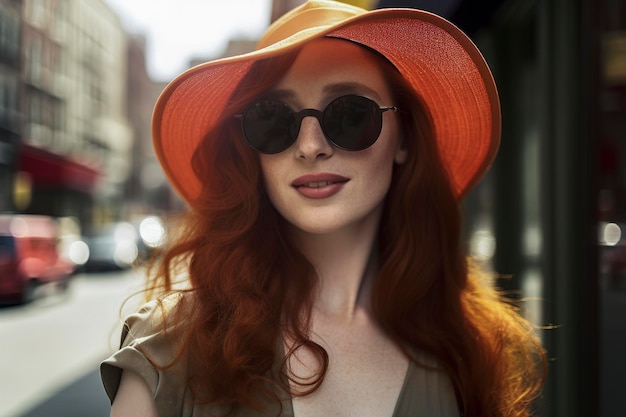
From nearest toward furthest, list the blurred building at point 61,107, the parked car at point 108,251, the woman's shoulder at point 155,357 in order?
the woman's shoulder at point 155,357, the parked car at point 108,251, the blurred building at point 61,107

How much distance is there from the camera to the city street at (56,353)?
5715mm

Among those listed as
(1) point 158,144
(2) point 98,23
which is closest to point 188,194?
(1) point 158,144

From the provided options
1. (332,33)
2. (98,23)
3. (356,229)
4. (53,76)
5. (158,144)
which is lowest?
→ (356,229)

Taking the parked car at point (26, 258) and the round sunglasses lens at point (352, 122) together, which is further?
the parked car at point (26, 258)

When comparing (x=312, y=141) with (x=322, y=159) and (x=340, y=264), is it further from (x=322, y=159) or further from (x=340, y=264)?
(x=340, y=264)

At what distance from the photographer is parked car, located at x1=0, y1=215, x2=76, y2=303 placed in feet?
37.0

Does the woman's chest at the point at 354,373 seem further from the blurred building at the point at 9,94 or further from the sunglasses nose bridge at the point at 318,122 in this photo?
the blurred building at the point at 9,94

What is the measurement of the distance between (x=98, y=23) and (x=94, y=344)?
37005mm

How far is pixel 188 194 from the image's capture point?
6.13ft

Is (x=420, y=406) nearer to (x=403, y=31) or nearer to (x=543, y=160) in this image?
(x=403, y=31)

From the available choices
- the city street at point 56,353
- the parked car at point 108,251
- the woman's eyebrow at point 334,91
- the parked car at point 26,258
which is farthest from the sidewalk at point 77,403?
the parked car at point 108,251

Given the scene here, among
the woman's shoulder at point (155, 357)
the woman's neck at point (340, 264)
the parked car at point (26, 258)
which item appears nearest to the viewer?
the woman's shoulder at point (155, 357)

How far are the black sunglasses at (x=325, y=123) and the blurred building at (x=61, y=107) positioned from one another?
2509 centimetres

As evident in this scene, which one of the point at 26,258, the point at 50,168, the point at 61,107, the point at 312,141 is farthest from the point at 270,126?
the point at 61,107
